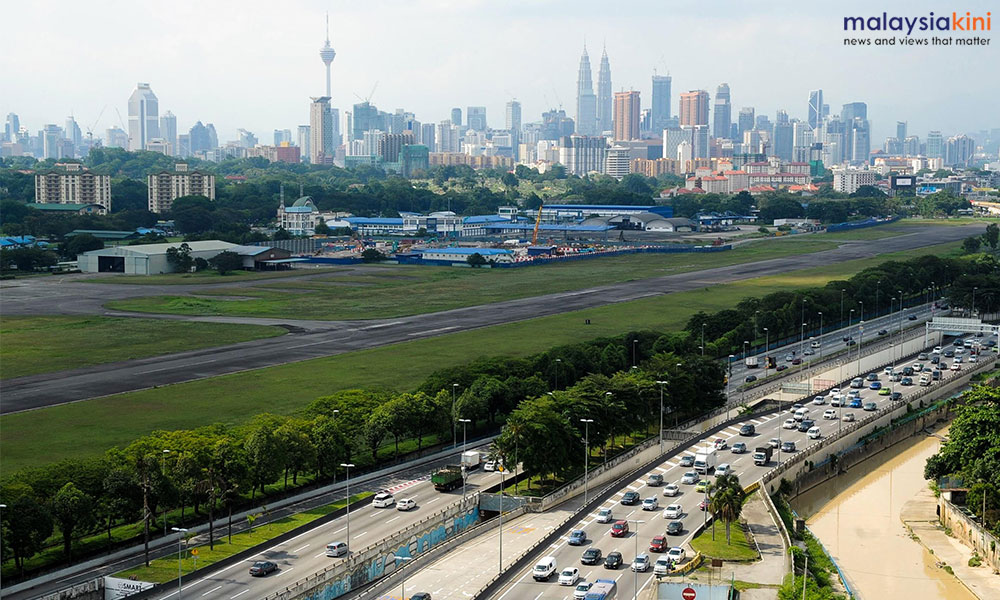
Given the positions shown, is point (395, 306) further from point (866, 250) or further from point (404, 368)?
point (866, 250)

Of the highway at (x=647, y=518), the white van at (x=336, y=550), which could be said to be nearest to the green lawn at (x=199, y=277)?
the highway at (x=647, y=518)

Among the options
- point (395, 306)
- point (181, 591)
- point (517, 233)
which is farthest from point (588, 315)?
point (517, 233)

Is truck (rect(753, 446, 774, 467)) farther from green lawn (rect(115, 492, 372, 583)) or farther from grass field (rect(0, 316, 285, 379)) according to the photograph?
grass field (rect(0, 316, 285, 379))

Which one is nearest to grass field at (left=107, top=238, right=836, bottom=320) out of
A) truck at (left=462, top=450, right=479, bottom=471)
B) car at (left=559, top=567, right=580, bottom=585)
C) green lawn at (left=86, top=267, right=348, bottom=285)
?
green lawn at (left=86, top=267, right=348, bottom=285)

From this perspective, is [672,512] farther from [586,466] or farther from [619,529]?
[586,466]

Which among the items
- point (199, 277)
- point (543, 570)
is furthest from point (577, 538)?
point (199, 277)

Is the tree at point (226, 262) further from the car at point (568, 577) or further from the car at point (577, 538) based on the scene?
the car at point (568, 577)
